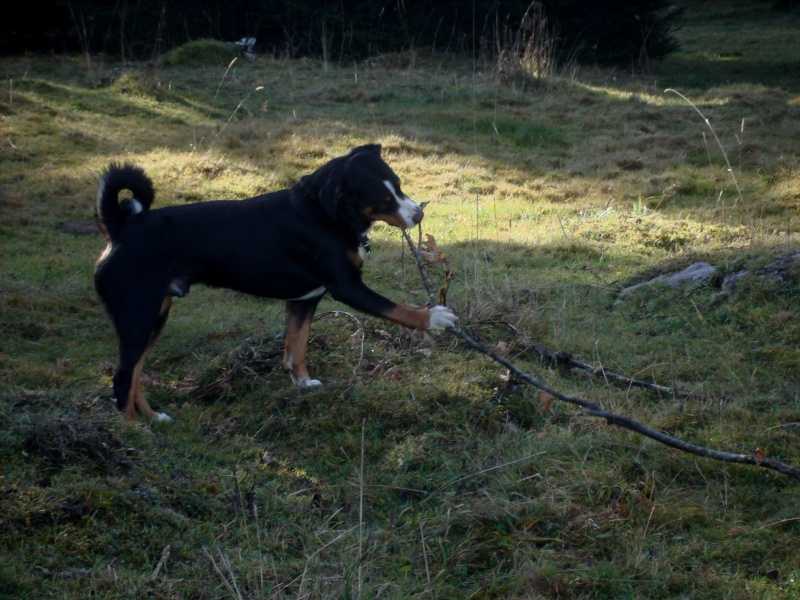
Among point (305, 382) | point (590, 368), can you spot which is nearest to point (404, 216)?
point (305, 382)

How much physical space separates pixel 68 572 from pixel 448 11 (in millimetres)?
19778

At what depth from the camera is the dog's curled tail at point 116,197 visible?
473 cm

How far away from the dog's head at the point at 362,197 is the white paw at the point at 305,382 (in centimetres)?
97

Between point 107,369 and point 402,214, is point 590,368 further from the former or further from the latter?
point 107,369

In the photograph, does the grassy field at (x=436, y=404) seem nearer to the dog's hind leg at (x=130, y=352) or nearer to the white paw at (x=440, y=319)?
the dog's hind leg at (x=130, y=352)

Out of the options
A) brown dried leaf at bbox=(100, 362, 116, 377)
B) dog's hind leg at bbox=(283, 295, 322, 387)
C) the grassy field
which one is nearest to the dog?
dog's hind leg at bbox=(283, 295, 322, 387)

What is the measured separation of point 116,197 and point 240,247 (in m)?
0.75

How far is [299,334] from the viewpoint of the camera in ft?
16.9

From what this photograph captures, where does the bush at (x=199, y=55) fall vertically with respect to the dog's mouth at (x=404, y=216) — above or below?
above

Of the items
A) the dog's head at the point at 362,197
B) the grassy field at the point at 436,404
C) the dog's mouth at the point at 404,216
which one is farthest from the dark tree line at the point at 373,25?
the dog's mouth at the point at 404,216

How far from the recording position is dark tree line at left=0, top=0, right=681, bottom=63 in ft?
65.6

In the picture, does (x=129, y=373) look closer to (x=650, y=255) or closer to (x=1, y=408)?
(x=1, y=408)

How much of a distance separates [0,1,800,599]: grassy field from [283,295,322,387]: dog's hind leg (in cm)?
17

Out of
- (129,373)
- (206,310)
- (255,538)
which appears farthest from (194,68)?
(255,538)
